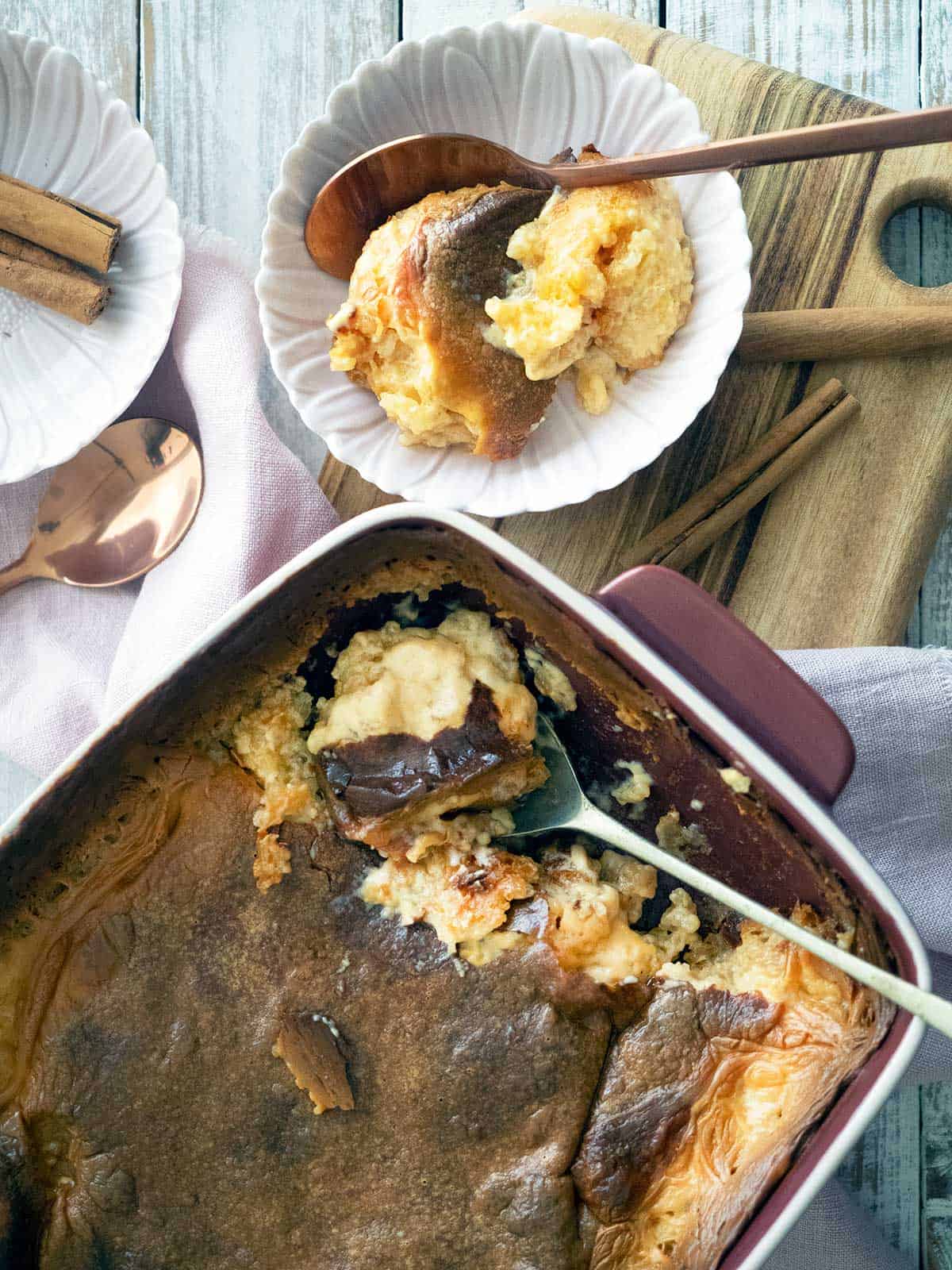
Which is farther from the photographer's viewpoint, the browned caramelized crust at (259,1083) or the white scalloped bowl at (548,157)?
the white scalloped bowl at (548,157)

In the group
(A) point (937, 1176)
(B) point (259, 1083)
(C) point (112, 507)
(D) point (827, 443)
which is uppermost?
(D) point (827, 443)

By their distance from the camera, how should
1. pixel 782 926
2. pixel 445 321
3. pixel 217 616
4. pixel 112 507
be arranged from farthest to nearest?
pixel 112 507 → pixel 217 616 → pixel 445 321 → pixel 782 926

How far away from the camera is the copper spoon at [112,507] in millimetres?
1650

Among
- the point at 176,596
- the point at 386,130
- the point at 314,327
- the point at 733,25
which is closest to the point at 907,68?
the point at 733,25

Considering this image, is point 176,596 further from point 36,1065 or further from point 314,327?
point 36,1065

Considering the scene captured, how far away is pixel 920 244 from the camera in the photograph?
64.3 inches

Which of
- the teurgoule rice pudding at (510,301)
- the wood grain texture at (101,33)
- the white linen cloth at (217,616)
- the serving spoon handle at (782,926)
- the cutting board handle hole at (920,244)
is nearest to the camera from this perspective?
the serving spoon handle at (782,926)

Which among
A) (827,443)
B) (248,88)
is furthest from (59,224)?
(827,443)

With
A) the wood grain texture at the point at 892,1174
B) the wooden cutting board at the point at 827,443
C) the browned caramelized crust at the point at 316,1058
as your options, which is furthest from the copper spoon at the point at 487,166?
the wood grain texture at the point at 892,1174

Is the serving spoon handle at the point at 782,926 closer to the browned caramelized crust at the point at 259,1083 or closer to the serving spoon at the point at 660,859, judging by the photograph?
the serving spoon at the point at 660,859

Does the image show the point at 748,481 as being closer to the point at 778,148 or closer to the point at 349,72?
the point at 778,148

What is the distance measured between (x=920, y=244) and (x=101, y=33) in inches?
50.5

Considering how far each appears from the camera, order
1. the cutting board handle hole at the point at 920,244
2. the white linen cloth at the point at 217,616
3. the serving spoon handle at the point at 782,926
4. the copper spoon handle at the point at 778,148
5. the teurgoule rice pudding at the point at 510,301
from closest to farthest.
A: 1. the serving spoon handle at the point at 782,926
2. the copper spoon handle at the point at 778,148
3. the teurgoule rice pudding at the point at 510,301
4. the white linen cloth at the point at 217,616
5. the cutting board handle hole at the point at 920,244

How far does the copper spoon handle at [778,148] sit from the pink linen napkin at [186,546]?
507 millimetres
